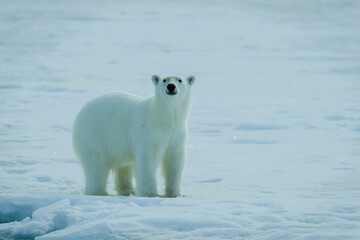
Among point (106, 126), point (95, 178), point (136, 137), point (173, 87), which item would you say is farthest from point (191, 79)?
point (95, 178)

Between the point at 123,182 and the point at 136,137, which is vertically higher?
the point at 136,137

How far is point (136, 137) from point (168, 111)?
1.00ft

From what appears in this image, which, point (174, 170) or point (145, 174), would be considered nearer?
point (145, 174)

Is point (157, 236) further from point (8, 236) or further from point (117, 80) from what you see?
point (117, 80)

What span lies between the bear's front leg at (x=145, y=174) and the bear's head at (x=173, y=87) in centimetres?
45

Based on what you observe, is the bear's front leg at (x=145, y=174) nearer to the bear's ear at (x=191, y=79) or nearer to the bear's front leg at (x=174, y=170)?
the bear's front leg at (x=174, y=170)

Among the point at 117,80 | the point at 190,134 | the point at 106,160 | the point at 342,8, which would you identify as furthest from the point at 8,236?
the point at 342,8

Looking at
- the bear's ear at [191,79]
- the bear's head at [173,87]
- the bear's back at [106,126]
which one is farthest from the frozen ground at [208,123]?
the bear's ear at [191,79]

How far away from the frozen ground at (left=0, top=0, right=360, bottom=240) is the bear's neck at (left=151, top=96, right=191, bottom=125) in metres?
0.57

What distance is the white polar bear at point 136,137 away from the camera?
15.9 ft

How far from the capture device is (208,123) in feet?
27.8

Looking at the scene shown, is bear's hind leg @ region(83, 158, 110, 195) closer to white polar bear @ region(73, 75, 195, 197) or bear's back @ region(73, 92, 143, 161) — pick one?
white polar bear @ region(73, 75, 195, 197)

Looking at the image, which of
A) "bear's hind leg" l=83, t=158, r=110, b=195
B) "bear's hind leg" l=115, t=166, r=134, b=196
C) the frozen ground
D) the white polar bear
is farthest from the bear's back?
the frozen ground

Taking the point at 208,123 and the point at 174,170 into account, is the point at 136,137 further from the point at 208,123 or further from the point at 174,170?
the point at 208,123
